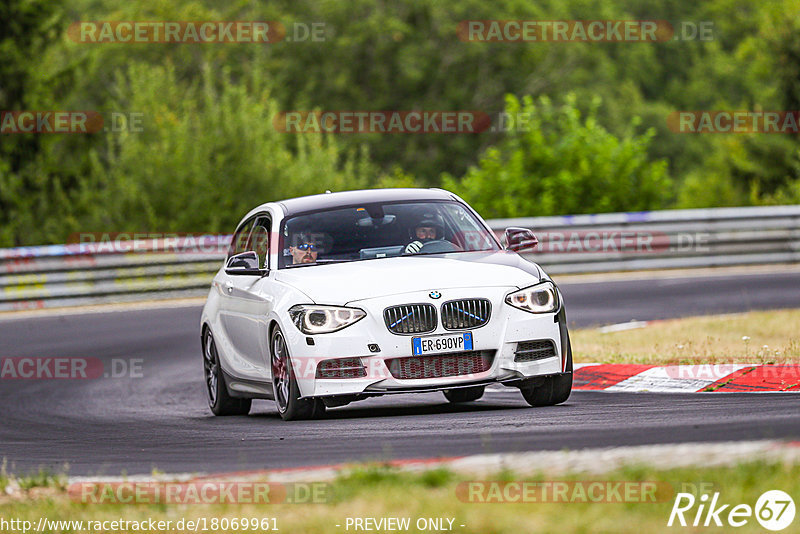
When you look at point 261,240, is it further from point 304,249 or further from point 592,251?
point 592,251

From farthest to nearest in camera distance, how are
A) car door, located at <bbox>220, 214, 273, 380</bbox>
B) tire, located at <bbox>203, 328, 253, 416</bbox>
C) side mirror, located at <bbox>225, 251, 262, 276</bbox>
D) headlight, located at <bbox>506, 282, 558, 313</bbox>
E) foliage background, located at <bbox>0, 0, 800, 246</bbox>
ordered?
1. foliage background, located at <bbox>0, 0, 800, 246</bbox>
2. tire, located at <bbox>203, 328, 253, 416</bbox>
3. side mirror, located at <bbox>225, 251, 262, 276</bbox>
4. car door, located at <bbox>220, 214, 273, 380</bbox>
5. headlight, located at <bbox>506, 282, 558, 313</bbox>

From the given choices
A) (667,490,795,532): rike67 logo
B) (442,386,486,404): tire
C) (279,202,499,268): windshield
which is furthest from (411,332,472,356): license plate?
(667,490,795,532): rike67 logo

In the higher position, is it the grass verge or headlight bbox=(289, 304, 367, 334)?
headlight bbox=(289, 304, 367, 334)

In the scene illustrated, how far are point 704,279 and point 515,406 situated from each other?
46.3ft

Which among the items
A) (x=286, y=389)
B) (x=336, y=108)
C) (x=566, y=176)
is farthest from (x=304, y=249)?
(x=336, y=108)

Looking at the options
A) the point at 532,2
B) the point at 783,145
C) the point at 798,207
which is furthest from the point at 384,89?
the point at 798,207

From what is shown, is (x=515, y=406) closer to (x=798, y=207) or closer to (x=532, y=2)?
(x=798, y=207)

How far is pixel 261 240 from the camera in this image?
11.7 metres

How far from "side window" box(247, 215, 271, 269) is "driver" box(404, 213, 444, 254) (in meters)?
1.10

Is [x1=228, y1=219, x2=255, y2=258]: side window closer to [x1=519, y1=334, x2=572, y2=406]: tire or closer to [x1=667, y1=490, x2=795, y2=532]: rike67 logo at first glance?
[x1=519, y1=334, x2=572, y2=406]: tire

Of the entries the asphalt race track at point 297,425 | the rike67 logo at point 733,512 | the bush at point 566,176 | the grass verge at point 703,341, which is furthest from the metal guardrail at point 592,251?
the rike67 logo at point 733,512

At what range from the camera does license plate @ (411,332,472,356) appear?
9492 millimetres

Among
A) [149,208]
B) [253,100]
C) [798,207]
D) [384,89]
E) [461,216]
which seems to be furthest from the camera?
[384,89]

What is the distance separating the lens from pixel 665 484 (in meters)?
5.57
